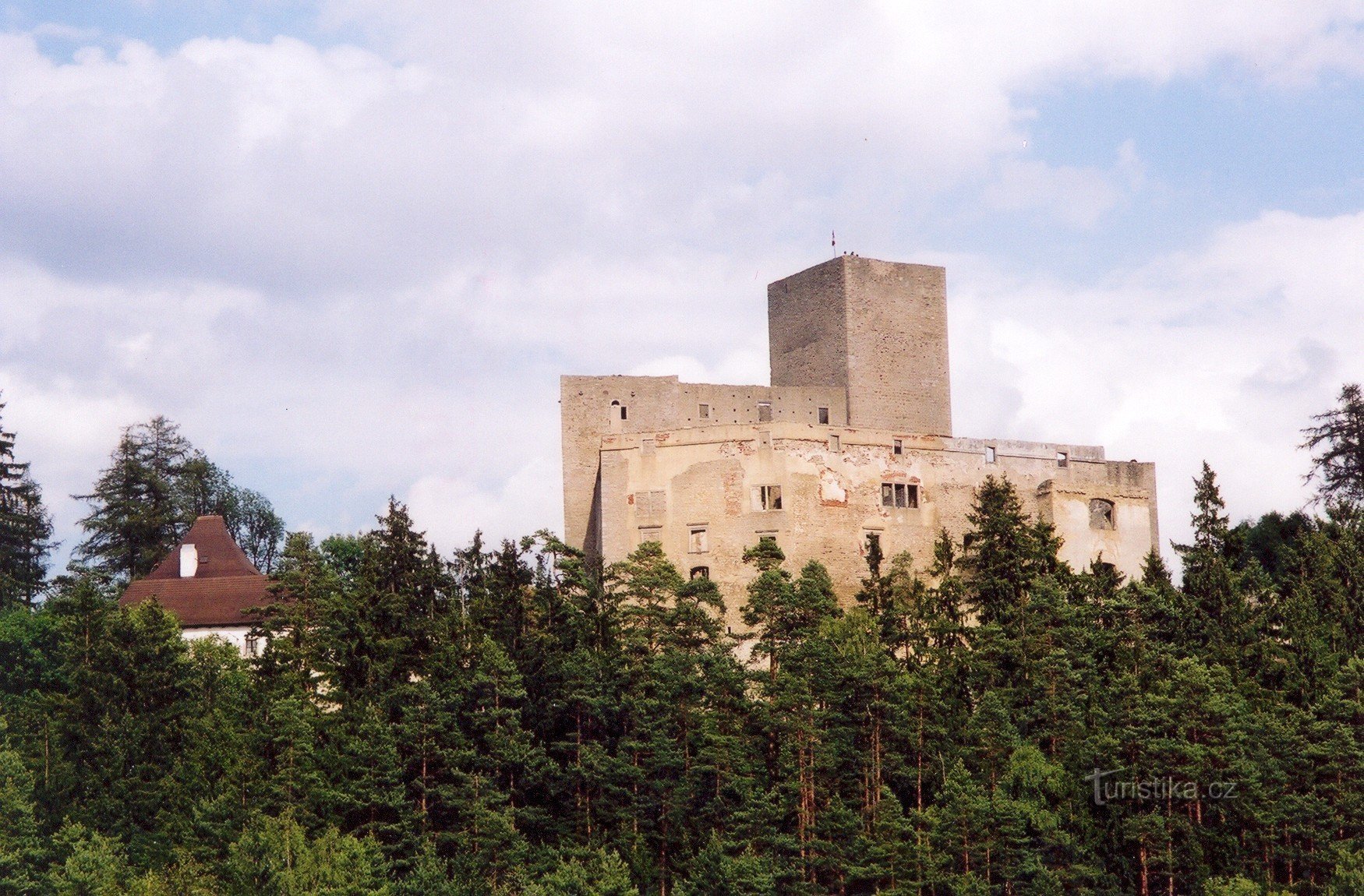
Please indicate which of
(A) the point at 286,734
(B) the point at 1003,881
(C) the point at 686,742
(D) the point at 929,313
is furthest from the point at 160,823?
(D) the point at 929,313

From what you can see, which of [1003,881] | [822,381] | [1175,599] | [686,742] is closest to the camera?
[1003,881]

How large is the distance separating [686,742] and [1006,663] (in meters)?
7.91

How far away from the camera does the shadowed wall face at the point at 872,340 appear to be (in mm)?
58688

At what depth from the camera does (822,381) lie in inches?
2323

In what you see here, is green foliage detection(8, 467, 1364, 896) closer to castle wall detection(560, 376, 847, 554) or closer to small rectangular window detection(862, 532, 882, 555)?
small rectangular window detection(862, 532, 882, 555)

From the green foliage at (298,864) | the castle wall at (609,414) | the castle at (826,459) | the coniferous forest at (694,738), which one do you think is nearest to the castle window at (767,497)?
the castle at (826,459)

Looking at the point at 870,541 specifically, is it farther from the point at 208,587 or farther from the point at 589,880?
the point at 208,587

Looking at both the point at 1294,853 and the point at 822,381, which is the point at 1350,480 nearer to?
the point at 822,381

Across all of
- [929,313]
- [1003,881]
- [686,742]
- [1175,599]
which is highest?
[929,313]

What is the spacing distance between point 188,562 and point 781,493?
19196 mm

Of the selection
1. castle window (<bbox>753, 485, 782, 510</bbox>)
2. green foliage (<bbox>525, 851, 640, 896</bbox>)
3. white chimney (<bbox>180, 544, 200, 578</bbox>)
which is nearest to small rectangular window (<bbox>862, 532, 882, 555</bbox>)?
castle window (<bbox>753, 485, 782, 510</bbox>)

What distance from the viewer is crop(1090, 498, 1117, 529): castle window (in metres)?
55.0

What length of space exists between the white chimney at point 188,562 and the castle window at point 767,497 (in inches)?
721

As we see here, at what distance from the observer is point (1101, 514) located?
55.1 meters
